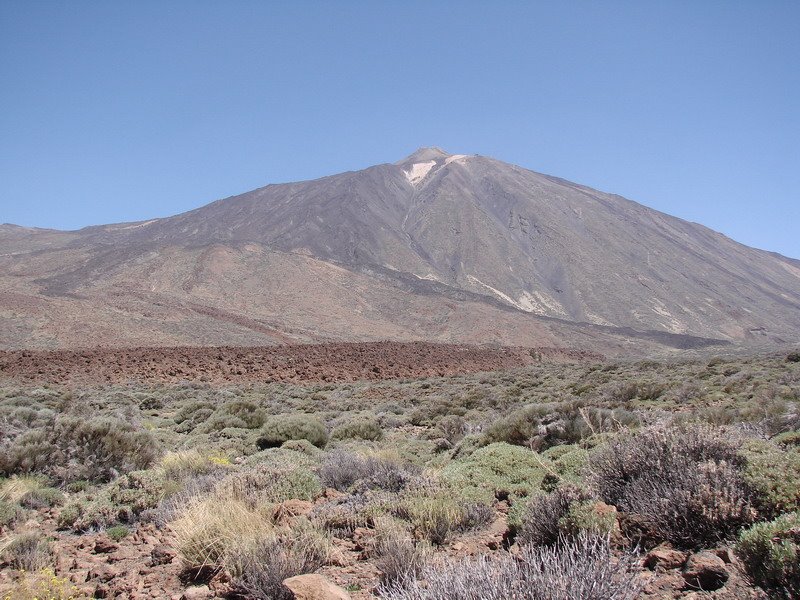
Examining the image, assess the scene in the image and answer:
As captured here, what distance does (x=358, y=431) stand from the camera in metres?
11.7

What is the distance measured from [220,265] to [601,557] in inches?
2756

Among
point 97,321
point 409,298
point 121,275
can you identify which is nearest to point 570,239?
A: point 409,298

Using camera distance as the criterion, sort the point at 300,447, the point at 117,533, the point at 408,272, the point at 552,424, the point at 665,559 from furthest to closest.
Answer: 1. the point at 408,272
2. the point at 300,447
3. the point at 552,424
4. the point at 117,533
5. the point at 665,559

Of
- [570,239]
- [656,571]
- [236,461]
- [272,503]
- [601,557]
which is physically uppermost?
[570,239]

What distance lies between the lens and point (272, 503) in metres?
5.47

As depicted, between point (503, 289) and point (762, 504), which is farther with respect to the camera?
point (503, 289)

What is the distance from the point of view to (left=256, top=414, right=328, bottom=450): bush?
10.9 metres

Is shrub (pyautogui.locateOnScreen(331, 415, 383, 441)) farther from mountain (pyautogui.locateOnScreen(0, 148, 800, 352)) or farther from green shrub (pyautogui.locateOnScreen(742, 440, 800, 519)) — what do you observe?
mountain (pyautogui.locateOnScreen(0, 148, 800, 352))

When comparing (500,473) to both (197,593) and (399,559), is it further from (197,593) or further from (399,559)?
(197,593)

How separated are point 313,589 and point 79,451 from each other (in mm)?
6648

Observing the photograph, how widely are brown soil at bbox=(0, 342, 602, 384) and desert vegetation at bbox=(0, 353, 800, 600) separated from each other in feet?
44.2

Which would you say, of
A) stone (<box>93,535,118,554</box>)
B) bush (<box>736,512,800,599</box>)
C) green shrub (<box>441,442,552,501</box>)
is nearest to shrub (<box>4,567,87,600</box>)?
stone (<box>93,535,118,554</box>)

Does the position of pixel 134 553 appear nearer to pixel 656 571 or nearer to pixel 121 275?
pixel 656 571

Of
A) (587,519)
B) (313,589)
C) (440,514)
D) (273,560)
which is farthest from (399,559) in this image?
(587,519)
